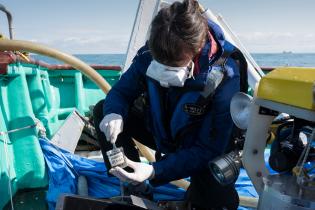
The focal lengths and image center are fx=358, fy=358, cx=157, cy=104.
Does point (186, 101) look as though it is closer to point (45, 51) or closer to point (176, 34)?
point (176, 34)

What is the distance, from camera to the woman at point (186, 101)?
1367 mm

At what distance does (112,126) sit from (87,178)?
0.73 m

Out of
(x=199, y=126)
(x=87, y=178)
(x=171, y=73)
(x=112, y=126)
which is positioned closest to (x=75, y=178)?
(x=87, y=178)

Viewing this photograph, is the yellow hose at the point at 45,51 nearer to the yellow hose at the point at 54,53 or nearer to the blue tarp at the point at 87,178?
the yellow hose at the point at 54,53

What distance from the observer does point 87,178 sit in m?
2.22

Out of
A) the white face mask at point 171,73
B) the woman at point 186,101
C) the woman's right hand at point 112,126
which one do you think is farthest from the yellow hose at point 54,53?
the white face mask at point 171,73

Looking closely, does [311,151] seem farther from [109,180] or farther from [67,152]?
[67,152]

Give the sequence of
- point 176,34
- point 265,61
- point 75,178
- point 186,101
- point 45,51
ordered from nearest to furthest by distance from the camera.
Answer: point 176,34
point 186,101
point 75,178
point 45,51
point 265,61

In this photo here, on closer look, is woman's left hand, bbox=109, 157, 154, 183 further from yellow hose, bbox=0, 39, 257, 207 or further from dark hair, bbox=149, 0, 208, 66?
yellow hose, bbox=0, 39, 257, 207

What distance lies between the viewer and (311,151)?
3.35 ft

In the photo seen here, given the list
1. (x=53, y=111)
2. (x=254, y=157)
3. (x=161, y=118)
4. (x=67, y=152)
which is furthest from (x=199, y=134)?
(x=53, y=111)

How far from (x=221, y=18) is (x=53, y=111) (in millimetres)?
1661

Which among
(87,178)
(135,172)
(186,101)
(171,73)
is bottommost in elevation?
(87,178)

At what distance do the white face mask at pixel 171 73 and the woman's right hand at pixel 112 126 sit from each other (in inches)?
12.8
